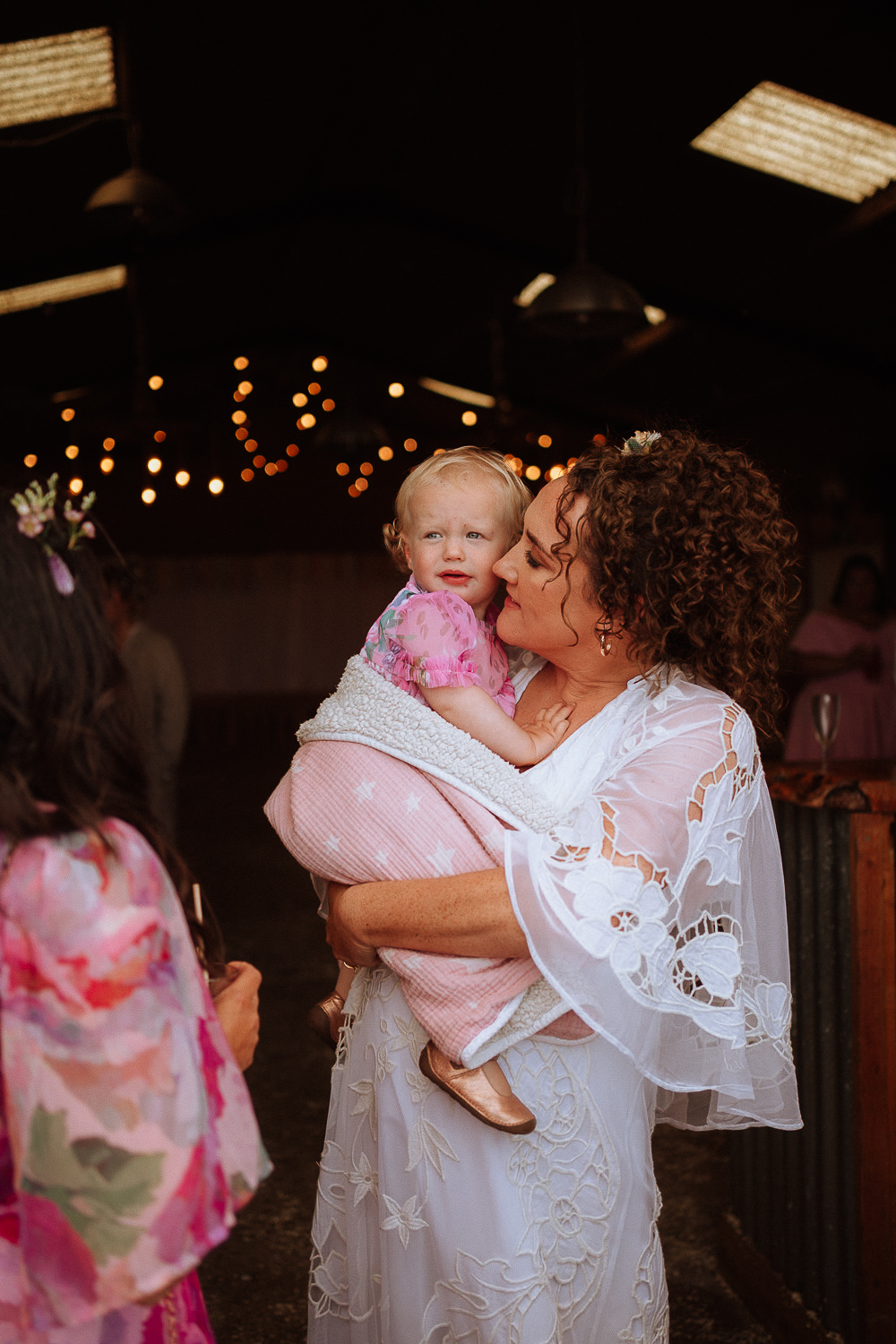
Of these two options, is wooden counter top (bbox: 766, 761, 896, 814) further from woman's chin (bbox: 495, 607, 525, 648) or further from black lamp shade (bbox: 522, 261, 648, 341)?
black lamp shade (bbox: 522, 261, 648, 341)

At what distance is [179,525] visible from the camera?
41.2ft

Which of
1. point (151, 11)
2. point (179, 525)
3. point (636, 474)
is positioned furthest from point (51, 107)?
point (179, 525)

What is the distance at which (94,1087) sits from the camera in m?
0.85

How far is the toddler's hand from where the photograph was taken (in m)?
1.62

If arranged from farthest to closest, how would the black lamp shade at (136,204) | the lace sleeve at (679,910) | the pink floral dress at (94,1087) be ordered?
1. the black lamp shade at (136,204)
2. the lace sleeve at (679,910)
3. the pink floral dress at (94,1087)

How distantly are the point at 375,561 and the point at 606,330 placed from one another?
987cm

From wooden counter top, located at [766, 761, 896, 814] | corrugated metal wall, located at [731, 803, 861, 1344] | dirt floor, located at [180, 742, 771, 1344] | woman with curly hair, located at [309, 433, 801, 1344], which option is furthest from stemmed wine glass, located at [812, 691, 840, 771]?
dirt floor, located at [180, 742, 771, 1344]

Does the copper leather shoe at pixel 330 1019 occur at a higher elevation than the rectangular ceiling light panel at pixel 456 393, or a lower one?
lower

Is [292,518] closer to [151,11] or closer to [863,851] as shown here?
[151,11]

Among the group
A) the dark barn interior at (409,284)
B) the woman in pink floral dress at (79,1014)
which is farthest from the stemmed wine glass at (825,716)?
the woman in pink floral dress at (79,1014)

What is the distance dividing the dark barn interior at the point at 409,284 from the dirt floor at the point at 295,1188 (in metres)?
0.01

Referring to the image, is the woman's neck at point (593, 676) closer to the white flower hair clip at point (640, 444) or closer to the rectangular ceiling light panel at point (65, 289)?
the white flower hair clip at point (640, 444)

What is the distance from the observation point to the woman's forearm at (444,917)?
1.32 meters

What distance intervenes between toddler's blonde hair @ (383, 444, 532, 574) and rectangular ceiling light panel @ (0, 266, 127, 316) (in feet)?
19.7
